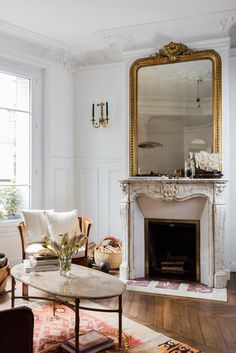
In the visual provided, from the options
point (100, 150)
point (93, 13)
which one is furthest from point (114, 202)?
point (93, 13)

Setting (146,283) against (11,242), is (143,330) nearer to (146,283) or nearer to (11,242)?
(146,283)

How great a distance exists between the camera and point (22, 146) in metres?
5.02

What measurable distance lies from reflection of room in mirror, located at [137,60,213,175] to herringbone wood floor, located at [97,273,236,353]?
1.60 meters

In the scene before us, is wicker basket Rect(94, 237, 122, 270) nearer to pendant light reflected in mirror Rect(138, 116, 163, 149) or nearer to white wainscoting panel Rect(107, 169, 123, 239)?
white wainscoting panel Rect(107, 169, 123, 239)

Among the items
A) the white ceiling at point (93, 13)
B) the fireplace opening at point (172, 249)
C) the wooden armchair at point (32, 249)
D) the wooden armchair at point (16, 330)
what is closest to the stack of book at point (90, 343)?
the wooden armchair at point (16, 330)

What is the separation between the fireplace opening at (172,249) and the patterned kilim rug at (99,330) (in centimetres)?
146

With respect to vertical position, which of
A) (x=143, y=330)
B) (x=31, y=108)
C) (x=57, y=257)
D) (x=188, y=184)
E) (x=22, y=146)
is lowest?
(x=143, y=330)

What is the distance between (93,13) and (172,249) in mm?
2991

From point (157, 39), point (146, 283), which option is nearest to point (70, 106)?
point (157, 39)

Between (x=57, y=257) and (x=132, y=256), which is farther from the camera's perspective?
(x=132, y=256)

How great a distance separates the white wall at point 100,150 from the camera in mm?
5281

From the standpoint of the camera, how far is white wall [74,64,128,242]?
5281 millimetres

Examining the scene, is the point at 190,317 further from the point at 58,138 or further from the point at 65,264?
the point at 58,138

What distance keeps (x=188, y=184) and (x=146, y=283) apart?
125 centimetres
